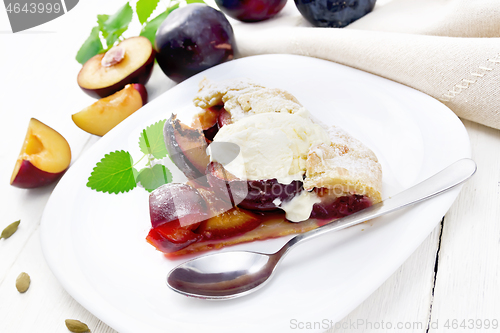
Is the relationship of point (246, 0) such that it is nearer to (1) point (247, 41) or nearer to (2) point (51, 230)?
(1) point (247, 41)

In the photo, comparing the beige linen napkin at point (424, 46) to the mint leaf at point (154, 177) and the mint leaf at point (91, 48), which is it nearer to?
the mint leaf at point (91, 48)

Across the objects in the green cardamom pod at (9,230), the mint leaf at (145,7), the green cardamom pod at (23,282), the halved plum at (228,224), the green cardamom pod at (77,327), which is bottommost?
the green cardamom pod at (77,327)

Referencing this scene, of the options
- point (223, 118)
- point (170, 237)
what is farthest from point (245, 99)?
point (170, 237)

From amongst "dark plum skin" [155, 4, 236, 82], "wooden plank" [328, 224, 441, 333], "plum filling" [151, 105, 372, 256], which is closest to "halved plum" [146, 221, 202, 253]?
"plum filling" [151, 105, 372, 256]

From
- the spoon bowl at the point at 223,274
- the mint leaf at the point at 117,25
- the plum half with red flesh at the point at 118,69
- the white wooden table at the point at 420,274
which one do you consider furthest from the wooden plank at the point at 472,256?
the mint leaf at the point at 117,25

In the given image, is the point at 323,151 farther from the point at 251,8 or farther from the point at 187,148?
the point at 251,8

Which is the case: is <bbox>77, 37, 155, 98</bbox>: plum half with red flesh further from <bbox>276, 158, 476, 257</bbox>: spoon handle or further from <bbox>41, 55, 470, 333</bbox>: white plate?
<bbox>276, 158, 476, 257</bbox>: spoon handle
